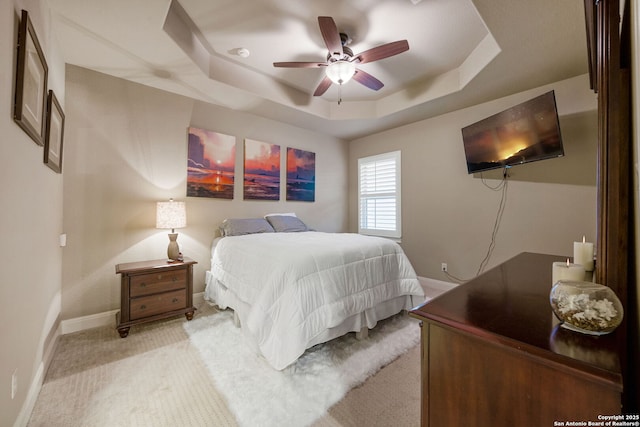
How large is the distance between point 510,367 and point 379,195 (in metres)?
4.11

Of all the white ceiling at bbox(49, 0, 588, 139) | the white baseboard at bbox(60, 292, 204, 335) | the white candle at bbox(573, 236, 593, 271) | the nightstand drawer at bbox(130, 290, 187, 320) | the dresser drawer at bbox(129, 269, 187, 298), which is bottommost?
the white baseboard at bbox(60, 292, 204, 335)

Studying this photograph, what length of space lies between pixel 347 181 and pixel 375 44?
2.78 m

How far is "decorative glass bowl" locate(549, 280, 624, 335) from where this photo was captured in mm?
622

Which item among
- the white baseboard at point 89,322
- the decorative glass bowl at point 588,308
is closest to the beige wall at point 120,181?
the white baseboard at point 89,322

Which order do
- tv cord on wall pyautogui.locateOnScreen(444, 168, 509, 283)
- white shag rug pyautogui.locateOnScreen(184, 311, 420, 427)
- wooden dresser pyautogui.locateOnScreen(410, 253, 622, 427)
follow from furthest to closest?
1. tv cord on wall pyautogui.locateOnScreen(444, 168, 509, 283)
2. white shag rug pyautogui.locateOnScreen(184, 311, 420, 427)
3. wooden dresser pyautogui.locateOnScreen(410, 253, 622, 427)

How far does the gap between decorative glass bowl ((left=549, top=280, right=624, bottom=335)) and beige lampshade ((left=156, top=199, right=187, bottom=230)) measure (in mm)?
3003

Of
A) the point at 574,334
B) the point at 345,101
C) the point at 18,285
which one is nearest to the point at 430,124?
the point at 345,101

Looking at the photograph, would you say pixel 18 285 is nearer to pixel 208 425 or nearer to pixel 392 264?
pixel 208 425

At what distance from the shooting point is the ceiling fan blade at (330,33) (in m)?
1.80

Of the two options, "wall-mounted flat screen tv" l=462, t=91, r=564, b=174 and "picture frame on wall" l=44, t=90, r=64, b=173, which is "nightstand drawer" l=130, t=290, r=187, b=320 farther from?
"wall-mounted flat screen tv" l=462, t=91, r=564, b=174

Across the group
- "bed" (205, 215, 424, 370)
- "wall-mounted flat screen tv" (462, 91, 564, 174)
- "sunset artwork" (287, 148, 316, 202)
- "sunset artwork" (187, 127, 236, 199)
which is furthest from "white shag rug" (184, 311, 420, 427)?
"sunset artwork" (287, 148, 316, 202)

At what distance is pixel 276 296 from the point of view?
187 centimetres

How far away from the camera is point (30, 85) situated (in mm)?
1386

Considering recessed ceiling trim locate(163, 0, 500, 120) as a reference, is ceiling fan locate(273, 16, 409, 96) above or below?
below
